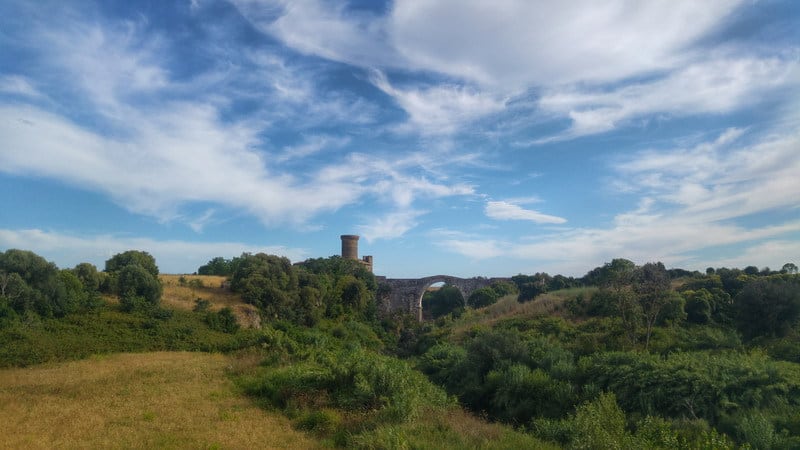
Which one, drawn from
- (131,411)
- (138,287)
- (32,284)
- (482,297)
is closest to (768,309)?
(131,411)

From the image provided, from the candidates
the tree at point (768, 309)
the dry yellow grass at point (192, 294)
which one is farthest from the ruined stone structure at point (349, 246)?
the tree at point (768, 309)

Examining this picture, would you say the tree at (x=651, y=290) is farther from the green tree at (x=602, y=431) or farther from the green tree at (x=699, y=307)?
the green tree at (x=602, y=431)

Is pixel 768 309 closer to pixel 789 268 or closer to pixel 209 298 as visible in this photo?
pixel 789 268

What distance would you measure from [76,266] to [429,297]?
36.4 m

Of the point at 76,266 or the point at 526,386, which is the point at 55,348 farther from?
the point at 526,386

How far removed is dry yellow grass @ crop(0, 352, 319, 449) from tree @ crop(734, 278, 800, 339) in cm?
1431

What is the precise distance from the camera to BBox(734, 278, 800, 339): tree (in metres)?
14.3

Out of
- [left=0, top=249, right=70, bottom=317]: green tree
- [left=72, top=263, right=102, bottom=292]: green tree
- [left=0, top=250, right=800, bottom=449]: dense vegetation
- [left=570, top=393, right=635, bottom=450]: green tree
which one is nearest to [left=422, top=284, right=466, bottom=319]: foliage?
[left=0, top=250, right=800, bottom=449]: dense vegetation

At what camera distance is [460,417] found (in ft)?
28.9

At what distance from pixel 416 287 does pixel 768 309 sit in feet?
105

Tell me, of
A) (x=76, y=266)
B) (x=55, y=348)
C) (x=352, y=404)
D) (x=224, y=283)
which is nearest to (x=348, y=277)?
(x=224, y=283)

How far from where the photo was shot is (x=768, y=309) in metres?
14.6

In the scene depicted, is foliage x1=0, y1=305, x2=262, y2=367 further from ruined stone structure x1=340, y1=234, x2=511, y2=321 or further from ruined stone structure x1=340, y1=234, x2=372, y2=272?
ruined stone structure x1=340, y1=234, x2=372, y2=272

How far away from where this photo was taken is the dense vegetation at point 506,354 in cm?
757
